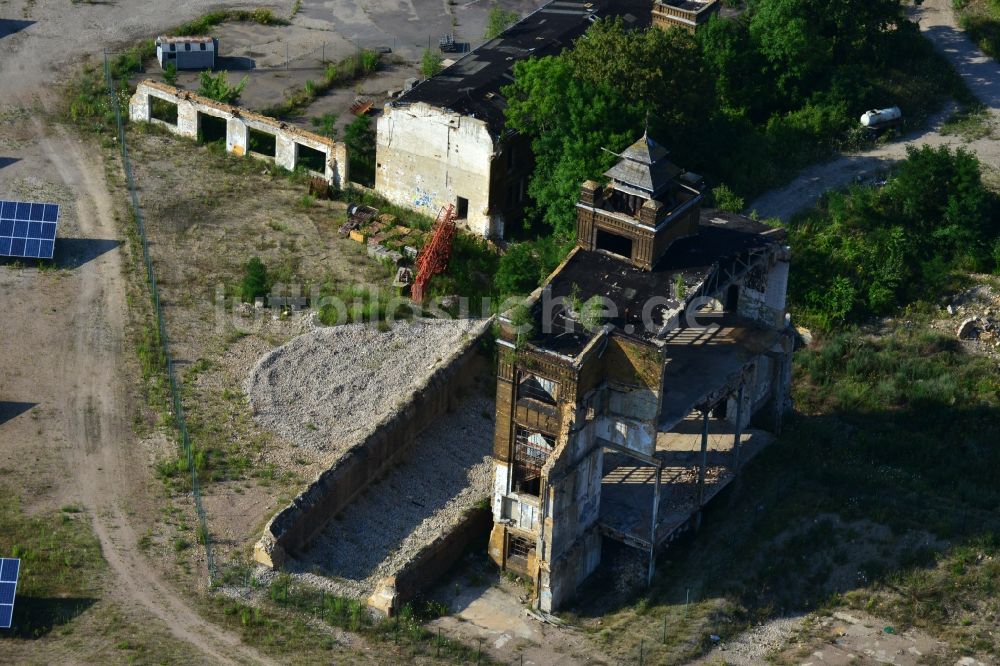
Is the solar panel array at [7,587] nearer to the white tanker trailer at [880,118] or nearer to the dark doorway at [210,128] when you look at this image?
the dark doorway at [210,128]

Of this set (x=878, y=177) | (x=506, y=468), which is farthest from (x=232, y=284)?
(x=878, y=177)

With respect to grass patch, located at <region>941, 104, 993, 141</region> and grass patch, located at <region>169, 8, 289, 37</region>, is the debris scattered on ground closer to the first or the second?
grass patch, located at <region>941, 104, 993, 141</region>

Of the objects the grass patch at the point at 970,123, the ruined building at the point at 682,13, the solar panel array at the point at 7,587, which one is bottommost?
the solar panel array at the point at 7,587

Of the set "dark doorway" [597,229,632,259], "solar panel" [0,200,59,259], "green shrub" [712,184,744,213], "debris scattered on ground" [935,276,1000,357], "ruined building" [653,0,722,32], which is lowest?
"debris scattered on ground" [935,276,1000,357]

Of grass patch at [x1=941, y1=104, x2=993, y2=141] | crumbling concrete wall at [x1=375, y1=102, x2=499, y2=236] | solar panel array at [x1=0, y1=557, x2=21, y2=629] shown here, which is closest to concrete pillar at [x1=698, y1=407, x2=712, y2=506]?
crumbling concrete wall at [x1=375, y1=102, x2=499, y2=236]

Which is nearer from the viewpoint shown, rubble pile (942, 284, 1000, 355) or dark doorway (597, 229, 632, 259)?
dark doorway (597, 229, 632, 259)

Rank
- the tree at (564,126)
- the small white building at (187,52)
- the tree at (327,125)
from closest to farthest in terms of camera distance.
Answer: the tree at (564,126)
the tree at (327,125)
the small white building at (187,52)

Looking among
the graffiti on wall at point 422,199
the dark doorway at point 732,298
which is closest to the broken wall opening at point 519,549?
the dark doorway at point 732,298
